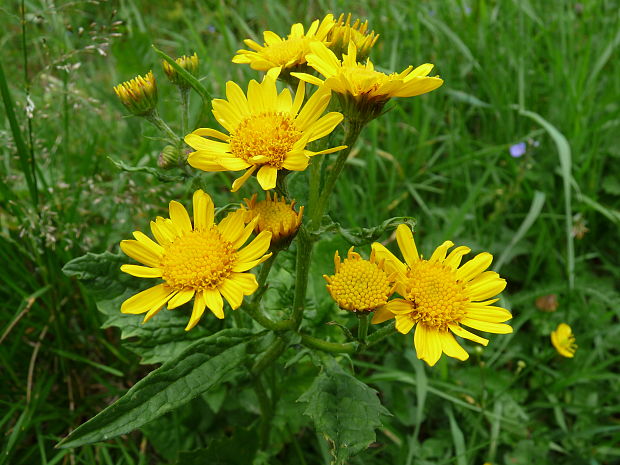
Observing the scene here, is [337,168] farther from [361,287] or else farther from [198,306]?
[198,306]

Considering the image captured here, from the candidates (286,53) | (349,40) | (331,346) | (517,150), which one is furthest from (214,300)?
(517,150)

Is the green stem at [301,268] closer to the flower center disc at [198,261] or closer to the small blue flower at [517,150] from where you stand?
the flower center disc at [198,261]

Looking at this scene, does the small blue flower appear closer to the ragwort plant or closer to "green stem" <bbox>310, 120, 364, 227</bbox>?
the ragwort plant

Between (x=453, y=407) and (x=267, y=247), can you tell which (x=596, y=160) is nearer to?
(x=453, y=407)

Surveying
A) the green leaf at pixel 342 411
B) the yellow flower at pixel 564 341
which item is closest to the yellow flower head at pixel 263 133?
the green leaf at pixel 342 411

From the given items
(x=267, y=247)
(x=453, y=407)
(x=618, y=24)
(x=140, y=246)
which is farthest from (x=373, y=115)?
(x=618, y=24)

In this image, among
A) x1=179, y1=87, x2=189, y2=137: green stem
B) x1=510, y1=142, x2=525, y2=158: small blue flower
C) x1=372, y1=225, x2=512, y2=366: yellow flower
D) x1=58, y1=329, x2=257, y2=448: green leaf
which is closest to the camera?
x1=58, y1=329, x2=257, y2=448: green leaf

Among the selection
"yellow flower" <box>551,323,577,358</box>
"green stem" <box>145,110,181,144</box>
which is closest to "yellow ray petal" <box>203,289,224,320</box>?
"green stem" <box>145,110,181,144</box>
